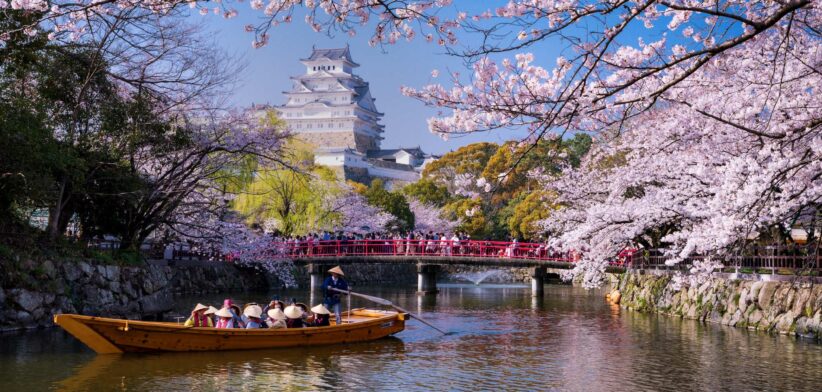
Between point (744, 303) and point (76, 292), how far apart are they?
50.0 feet

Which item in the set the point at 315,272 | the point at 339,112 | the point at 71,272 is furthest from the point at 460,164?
the point at 71,272

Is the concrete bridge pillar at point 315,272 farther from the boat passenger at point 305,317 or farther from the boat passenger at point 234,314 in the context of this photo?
the boat passenger at point 234,314

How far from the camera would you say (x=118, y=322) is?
493 inches

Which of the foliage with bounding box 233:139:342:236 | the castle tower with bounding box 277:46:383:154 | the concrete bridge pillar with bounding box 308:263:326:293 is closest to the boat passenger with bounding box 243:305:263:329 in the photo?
the concrete bridge pillar with bounding box 308:263:326:293

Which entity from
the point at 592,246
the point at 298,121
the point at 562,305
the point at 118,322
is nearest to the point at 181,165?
the point at 118,322

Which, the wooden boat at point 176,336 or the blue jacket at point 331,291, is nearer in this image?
the wooden boat at point 176,336

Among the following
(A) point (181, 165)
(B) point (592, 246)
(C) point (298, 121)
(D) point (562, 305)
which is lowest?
(D) point (562, 305)

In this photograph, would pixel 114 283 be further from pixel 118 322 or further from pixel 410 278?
pixel 410 278

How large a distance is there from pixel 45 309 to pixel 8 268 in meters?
1.33

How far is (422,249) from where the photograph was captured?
34.4m

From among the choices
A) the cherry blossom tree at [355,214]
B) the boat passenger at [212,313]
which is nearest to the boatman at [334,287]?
the boat passenger at [212,313]

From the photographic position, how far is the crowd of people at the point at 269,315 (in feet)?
45.8

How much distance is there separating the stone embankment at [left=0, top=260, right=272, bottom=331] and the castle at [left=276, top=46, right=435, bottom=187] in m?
59.5

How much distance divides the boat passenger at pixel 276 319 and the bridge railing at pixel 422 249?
56.2 ft
